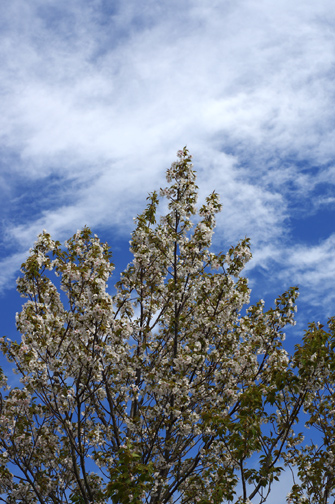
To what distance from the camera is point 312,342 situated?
11.5m

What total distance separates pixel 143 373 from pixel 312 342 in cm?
484

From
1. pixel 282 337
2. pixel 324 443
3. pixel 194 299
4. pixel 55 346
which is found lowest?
pixel 324 443

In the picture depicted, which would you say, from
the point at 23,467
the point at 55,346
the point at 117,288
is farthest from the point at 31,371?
the point at 117,288

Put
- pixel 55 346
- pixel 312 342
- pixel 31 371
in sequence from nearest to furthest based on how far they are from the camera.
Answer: pixel 312 342 → pixel 31 371 → pixel 55 346

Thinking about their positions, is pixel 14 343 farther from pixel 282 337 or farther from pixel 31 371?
pixel 282 337

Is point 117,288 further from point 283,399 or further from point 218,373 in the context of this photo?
point 283,399

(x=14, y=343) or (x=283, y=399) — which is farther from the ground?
(x=14, y=343)

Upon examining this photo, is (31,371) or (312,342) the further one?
(31,371)

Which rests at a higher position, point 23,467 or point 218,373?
point 218,373

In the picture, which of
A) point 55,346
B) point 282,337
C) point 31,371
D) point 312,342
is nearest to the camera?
point 312,342

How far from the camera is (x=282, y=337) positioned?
14.6m

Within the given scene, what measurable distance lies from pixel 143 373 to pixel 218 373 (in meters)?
2.03

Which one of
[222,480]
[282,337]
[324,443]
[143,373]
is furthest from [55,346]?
[324,443]

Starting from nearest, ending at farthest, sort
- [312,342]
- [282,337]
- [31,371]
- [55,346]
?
[312,342] → [31,371] → [55,346] → [282,337]
